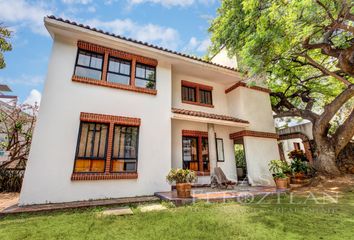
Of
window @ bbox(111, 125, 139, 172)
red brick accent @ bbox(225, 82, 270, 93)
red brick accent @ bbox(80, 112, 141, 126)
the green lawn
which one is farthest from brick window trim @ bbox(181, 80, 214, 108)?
the green lawn

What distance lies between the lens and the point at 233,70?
11.0 metres

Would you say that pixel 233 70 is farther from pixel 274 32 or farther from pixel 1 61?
pixel 1 61

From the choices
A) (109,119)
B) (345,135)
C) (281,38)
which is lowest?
(345,135)

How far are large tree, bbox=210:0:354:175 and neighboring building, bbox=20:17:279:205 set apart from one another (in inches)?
94.5

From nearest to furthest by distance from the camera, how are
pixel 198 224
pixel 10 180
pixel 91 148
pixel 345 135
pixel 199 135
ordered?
pixel 198 224, pixel 91 148, pixel 10 180, pixel 345 135, pixel 199 135

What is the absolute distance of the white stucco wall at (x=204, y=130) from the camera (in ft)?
31.6

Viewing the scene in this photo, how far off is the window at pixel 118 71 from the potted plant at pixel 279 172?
28.9 ft

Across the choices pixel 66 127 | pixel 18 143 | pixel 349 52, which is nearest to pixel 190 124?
pixel 66 127

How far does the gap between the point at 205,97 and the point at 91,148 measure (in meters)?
7.62

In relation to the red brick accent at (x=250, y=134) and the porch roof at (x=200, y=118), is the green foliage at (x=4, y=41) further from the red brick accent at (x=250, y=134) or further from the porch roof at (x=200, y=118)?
the red brick accent at (x=250, y=134)

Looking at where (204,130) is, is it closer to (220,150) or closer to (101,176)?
(220,150)

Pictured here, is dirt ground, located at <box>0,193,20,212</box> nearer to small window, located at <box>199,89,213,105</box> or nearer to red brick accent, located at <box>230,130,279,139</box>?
small window, located at <box>199,89,213,105</box>

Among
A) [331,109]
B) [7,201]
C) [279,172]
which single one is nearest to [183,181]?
[279,172]

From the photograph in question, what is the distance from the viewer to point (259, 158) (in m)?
10.6
